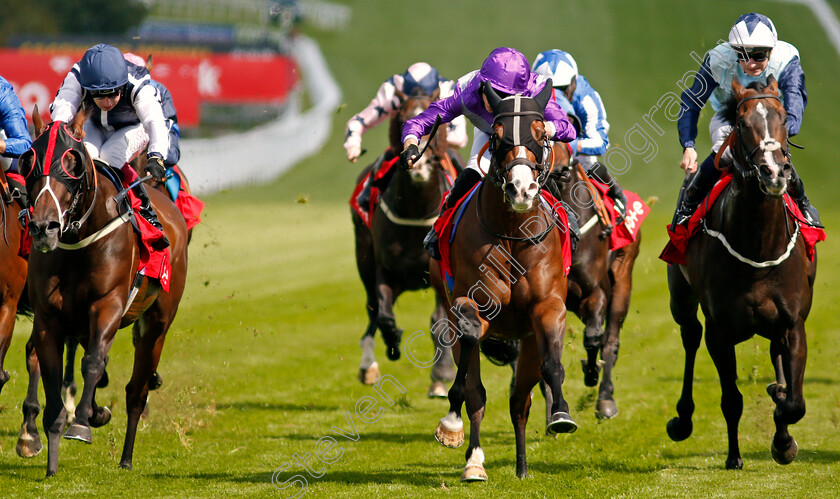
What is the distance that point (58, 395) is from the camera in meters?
6.14

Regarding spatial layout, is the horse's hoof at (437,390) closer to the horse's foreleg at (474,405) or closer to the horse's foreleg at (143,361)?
the horse's foreleg at (143,361)

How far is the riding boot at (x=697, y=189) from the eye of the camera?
689cm

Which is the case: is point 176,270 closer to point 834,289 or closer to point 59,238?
point 59,238

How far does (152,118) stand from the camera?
6.83 m

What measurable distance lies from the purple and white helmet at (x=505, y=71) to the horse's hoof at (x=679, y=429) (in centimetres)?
256

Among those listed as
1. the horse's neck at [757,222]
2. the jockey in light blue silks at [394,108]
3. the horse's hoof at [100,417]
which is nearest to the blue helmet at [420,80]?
the jockey in light blue silks at [394,108]

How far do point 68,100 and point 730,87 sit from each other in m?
4.06

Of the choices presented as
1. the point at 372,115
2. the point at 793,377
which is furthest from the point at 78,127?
the point at 793,377

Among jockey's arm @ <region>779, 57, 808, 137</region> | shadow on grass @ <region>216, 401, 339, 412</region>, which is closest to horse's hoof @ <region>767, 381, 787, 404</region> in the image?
jockey's arm @ <region>779, 57, 808, 137</region>

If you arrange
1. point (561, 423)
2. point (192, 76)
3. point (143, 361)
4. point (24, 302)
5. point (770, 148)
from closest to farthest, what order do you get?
point (561, 423) < point (770, 148) < point (143, 361) < point (24, 302) < point (192, 76)

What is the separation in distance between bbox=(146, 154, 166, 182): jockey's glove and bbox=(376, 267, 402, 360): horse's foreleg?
2716 millimetres

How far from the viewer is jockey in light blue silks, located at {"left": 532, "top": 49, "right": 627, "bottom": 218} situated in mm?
8016

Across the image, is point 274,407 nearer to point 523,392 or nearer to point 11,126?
point 11,126

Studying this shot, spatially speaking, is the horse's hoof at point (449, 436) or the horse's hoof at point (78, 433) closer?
the horse's hoof at point (78, 433)
